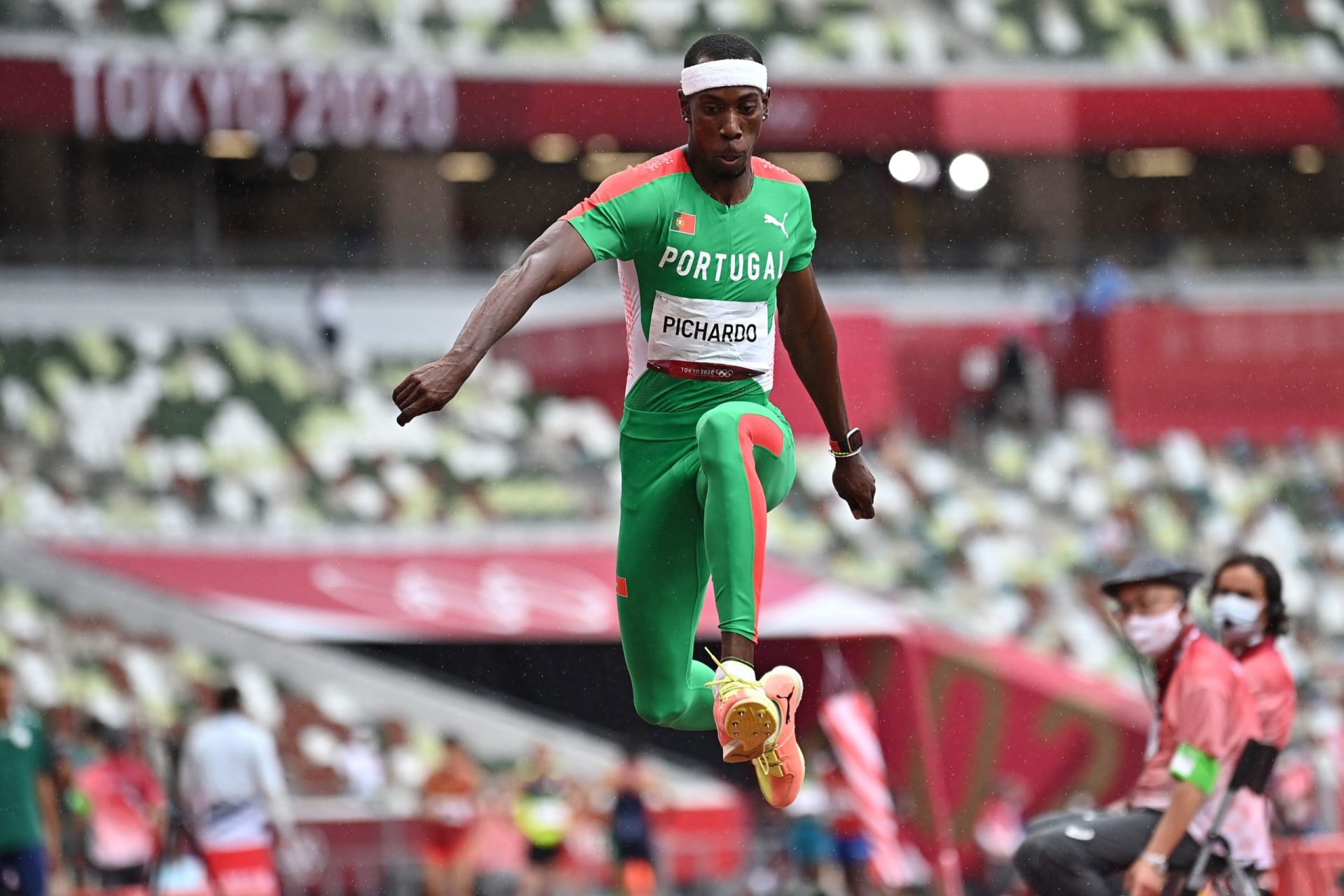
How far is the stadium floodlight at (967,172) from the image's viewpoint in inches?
1184

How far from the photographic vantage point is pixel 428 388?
16.3 feet

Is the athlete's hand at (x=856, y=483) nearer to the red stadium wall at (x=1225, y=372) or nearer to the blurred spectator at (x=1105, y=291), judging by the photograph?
the red stadium wall at (x=1225, y=372)

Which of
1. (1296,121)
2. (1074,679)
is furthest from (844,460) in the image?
(1296,121)

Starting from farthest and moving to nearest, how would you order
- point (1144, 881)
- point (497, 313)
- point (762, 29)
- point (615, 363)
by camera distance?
1. point (762, 29)
2. point (615, 363)
3. point (1144, 881)
4. point (497, 313)

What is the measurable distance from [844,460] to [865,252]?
74.1ft

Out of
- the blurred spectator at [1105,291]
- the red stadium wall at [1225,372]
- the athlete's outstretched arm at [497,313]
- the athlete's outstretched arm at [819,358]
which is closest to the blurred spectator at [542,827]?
the athlete's outstretched arm at [819,358]

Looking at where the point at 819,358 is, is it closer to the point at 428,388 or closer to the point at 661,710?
Answer: the point at 661,710

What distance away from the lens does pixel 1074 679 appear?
54.9ft

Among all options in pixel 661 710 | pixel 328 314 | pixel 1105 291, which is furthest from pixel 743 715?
pixel 1105 291

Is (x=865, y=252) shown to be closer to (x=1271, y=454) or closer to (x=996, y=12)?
(x=996, y=12)

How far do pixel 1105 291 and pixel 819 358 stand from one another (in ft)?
64.2

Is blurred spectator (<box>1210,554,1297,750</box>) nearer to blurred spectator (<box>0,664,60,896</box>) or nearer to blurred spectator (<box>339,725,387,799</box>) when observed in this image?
blurred spectator (<box>0,664,60,896</box>)

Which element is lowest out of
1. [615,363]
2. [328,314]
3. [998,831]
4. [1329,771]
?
[998,831]

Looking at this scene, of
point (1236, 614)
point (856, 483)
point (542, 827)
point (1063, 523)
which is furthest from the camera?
point (1063, 523)
